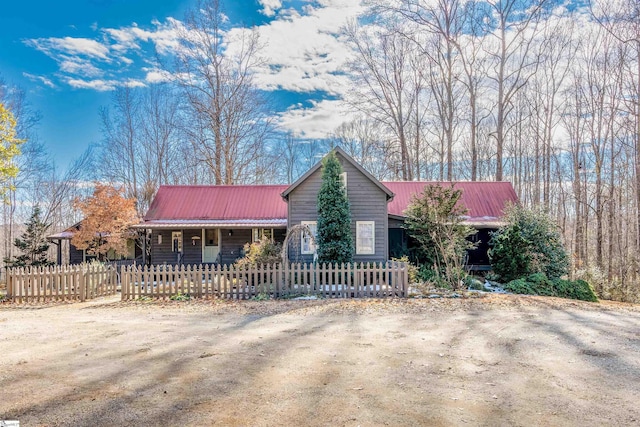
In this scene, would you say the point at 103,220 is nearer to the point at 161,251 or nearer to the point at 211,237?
the point at 161,251

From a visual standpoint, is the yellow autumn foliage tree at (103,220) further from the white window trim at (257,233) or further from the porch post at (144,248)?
the white window trim at (257,233)

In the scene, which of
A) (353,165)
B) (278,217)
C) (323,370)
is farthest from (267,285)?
(278,217)

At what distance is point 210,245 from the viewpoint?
21.3 meters

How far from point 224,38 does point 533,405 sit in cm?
3027

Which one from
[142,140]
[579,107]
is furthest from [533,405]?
[142,140]

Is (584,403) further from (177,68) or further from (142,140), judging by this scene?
(142,140)

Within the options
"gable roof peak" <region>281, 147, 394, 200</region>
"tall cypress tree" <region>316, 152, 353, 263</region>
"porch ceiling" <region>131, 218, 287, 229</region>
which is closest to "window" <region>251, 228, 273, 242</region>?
"porch ceiling" <region>131, 218, 287, 229</region>

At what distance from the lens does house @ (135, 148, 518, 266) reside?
17.1 m

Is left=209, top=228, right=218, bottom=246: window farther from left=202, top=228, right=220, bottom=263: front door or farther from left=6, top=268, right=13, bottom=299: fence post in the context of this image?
left=6, top=268, right=13, bottom=299: fence post

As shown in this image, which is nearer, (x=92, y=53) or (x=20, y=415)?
(x=20, y=415)

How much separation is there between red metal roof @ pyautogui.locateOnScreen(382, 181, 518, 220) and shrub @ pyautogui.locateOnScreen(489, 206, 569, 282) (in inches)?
187

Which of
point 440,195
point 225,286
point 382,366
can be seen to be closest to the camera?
point 382,366

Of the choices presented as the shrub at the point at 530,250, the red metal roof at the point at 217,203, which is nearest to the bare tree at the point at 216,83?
the red metal roof at the point at 217,203

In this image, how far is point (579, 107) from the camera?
82.8 ft
